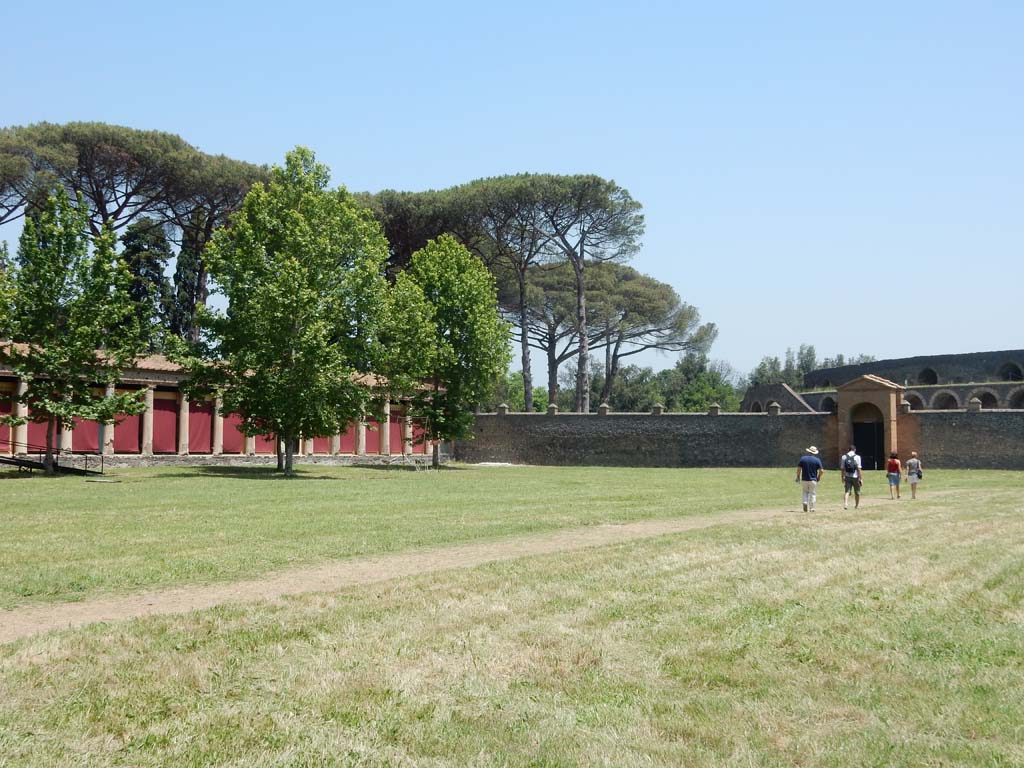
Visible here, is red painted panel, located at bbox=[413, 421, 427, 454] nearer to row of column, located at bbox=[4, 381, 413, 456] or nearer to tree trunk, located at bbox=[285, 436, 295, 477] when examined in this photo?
row of column, located at bbox=[4, 381, 413, 456]

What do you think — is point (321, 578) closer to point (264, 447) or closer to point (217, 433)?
point (217, 433)

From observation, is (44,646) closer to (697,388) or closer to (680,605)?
(680,605)

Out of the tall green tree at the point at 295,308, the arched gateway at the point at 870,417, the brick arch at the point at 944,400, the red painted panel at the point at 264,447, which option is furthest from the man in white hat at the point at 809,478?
the brick arch at the point at 944,400

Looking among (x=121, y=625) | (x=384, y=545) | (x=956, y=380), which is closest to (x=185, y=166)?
(x=384, y=545)

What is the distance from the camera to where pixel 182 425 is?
4647cm

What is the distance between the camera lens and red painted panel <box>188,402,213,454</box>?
4756 centimetres

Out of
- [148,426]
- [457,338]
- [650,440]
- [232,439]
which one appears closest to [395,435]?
[232,439]

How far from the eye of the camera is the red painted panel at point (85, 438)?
43625 millimetres

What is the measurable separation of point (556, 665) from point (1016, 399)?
62997mm

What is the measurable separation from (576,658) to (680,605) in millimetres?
2393

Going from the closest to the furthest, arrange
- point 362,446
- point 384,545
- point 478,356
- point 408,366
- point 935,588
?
point 935,588
point 384,545
point 408,366
point 478,356
point 362,446

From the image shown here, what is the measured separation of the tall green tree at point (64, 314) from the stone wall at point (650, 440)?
2596 cm

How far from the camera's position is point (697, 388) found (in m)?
91.6

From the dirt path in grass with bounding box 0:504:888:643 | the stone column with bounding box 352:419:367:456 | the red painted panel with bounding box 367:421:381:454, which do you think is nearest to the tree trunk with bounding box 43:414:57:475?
the stone column with bounding box 352:419:367:456
